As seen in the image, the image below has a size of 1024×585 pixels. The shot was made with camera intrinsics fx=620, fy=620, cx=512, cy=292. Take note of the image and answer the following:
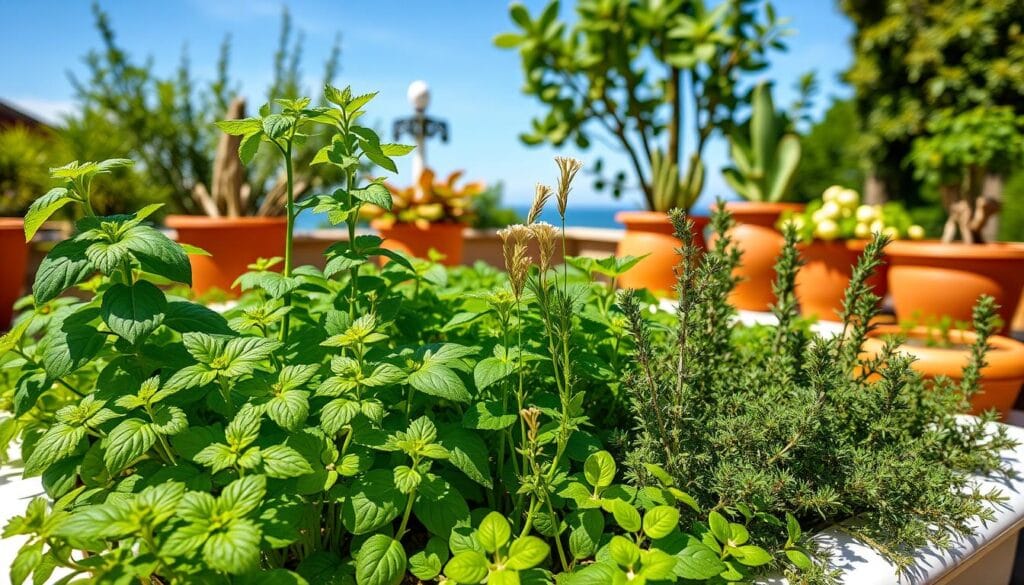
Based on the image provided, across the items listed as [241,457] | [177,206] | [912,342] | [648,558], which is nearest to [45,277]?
[241,457]

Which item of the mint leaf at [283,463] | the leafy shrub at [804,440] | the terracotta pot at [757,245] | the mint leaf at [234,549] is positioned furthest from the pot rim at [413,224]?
the mint leaf at [234,549]

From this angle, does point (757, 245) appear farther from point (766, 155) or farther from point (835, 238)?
point (766, 155)

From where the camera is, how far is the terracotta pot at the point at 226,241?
2.95 metres

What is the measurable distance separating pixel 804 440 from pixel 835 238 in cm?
250

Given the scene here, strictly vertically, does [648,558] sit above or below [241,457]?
below

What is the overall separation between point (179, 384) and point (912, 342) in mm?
2435

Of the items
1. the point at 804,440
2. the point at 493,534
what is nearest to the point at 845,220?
the point at 804,440

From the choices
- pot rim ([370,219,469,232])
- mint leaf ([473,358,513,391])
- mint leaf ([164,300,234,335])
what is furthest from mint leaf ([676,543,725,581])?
pot rim ([370,219,469,232])

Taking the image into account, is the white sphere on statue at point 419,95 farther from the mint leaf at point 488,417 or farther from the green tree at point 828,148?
the green tree at point 828,148

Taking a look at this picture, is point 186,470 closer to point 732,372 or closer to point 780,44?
point 732,372

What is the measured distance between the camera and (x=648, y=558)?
0.77 m

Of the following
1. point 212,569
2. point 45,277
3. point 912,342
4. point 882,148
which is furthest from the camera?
point 882,148

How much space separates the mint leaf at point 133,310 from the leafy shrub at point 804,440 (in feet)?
2.25

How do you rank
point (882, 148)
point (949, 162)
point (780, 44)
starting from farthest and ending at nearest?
point (882, 148)
point (780, 44)
point (949, 162)
